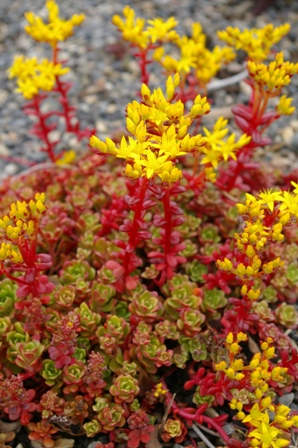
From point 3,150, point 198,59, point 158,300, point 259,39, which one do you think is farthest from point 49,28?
point 158,300

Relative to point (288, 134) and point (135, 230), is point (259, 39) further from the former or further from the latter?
point (288, 134)

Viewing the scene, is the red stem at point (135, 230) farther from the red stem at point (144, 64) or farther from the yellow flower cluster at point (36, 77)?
the yellow flower cluster at point (36, 77)

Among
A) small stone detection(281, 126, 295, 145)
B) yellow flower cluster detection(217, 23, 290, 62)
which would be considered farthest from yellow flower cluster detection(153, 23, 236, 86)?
small stone detection(281, 126, 295, 145)

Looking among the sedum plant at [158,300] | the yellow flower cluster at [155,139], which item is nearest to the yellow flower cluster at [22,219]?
the sedum plant at [158,300]

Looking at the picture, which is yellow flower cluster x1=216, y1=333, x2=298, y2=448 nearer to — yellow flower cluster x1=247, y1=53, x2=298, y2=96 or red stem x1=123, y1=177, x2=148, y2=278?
red stem x1=123, y1=177, x2=148, y2=278

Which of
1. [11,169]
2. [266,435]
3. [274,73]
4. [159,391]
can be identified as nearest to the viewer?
[266,435]
